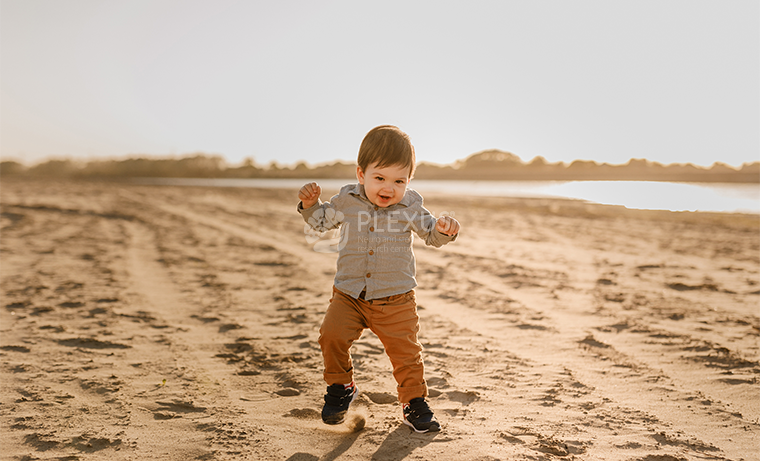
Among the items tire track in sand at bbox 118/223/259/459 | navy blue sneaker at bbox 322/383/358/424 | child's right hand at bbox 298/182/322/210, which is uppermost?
child's right hand at bbox 298/182/322/210

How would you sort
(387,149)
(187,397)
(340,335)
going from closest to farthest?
(387,149) < (340,335) < (187,397)

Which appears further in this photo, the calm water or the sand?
the calm water

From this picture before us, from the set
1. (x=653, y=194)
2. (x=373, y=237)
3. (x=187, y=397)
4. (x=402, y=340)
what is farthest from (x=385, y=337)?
(x=653, y=194)

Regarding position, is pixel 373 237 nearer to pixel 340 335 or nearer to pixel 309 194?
pixel 309 194

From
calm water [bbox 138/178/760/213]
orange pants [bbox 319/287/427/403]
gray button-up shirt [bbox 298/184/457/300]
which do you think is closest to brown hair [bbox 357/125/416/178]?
gray button-up shirt [bbox 298/184/457/300]

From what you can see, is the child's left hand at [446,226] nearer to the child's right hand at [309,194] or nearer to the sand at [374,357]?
the child's right hand at [309,194]

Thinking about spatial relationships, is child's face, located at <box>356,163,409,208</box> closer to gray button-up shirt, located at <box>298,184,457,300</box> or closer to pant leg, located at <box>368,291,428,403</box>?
gray button-up shirt, located at <box>298,184,457,300</box>

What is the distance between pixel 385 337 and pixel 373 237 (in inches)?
20.9

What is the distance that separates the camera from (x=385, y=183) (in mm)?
2424

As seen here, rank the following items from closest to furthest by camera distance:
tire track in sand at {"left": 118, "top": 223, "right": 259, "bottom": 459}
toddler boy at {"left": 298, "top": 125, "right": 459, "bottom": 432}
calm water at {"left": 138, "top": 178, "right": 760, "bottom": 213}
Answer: tire track in sand at {"left": 118, "top": 223, "right": 259, "bottom": 459} → toddler boy at {"left": 298, "top": 125, "right": 459, "bottom": 432} → calm water at {"left": 138, "top": 178, "right": 760, "bottom": 213}

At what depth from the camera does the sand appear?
92.0 inches

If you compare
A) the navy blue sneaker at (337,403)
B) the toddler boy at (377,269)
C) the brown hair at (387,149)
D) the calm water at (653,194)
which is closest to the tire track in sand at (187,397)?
the navy blue sneaker at (337,403)

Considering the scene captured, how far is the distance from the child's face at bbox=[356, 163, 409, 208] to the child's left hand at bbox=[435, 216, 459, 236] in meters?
0.25

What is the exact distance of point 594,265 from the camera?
21.9 feet
